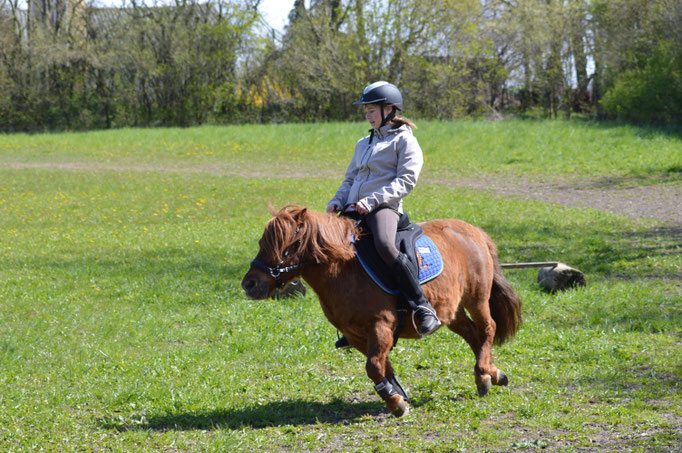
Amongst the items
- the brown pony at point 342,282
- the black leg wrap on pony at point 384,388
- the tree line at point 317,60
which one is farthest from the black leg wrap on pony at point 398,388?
the tree line at point 317,60

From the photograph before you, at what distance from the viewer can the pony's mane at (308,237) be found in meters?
4.81

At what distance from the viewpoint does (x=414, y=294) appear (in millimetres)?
4965

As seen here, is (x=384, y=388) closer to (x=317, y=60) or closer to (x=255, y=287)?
(x=255, y=287)

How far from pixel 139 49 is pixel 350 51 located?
14167 millimetres

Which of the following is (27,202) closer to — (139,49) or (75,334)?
(75,334)

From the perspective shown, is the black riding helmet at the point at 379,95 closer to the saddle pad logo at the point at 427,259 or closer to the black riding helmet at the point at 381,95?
the black riding helmet at the point at 381,95

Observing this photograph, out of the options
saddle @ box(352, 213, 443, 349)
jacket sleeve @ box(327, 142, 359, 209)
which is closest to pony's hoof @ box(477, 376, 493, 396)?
saddle @ box(352, 213, 443, 349)

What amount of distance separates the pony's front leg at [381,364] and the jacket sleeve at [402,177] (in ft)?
3.21

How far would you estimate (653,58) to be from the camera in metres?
24.3

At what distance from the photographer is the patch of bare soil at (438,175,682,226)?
14.3 m

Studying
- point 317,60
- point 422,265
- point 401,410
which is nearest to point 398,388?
point 401,410

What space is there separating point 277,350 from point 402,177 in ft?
8.97

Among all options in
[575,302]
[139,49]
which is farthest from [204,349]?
[139,49]

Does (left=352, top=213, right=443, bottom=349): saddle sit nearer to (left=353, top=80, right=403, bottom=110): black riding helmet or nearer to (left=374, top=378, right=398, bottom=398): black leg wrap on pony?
(left=374, top=378, right=398, bottom=398): black leg wrap on pony
